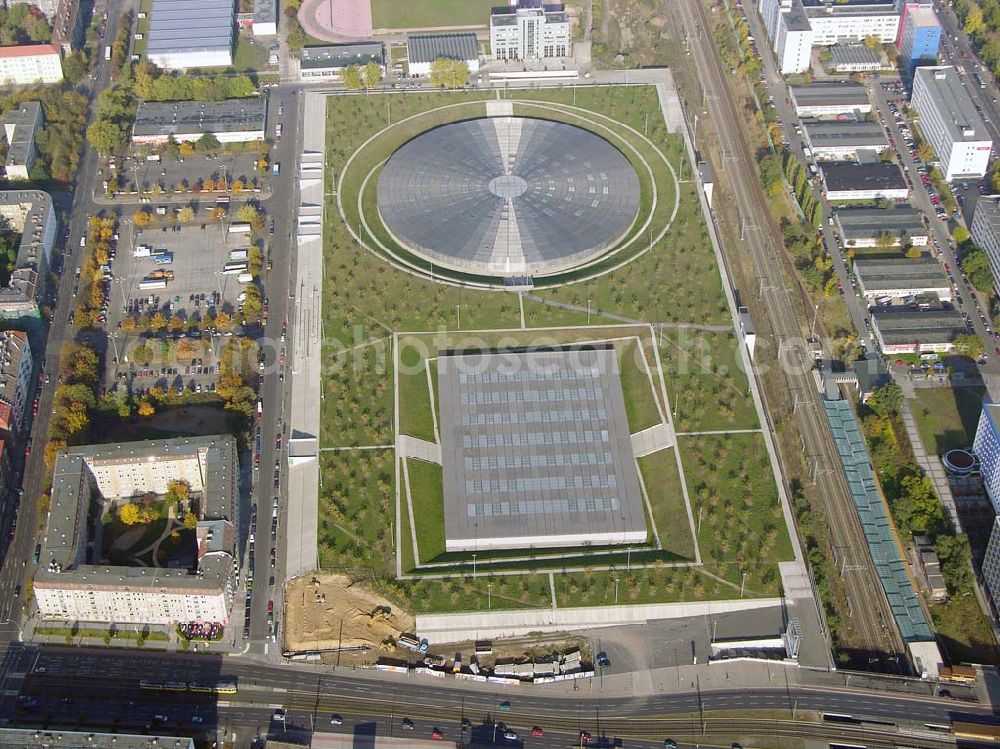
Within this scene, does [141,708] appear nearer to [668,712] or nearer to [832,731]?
[668,712]

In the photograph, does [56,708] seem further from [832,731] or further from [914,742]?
[914,742]

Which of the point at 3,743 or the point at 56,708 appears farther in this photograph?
the point at 56,708

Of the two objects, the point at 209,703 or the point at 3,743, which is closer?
the point at 3,743

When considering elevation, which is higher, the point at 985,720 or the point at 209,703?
the point at 209,703

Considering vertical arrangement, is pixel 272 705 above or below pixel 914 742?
above

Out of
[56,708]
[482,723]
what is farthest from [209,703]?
[482,723]

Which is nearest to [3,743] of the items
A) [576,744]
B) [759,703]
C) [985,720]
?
[576,744]
